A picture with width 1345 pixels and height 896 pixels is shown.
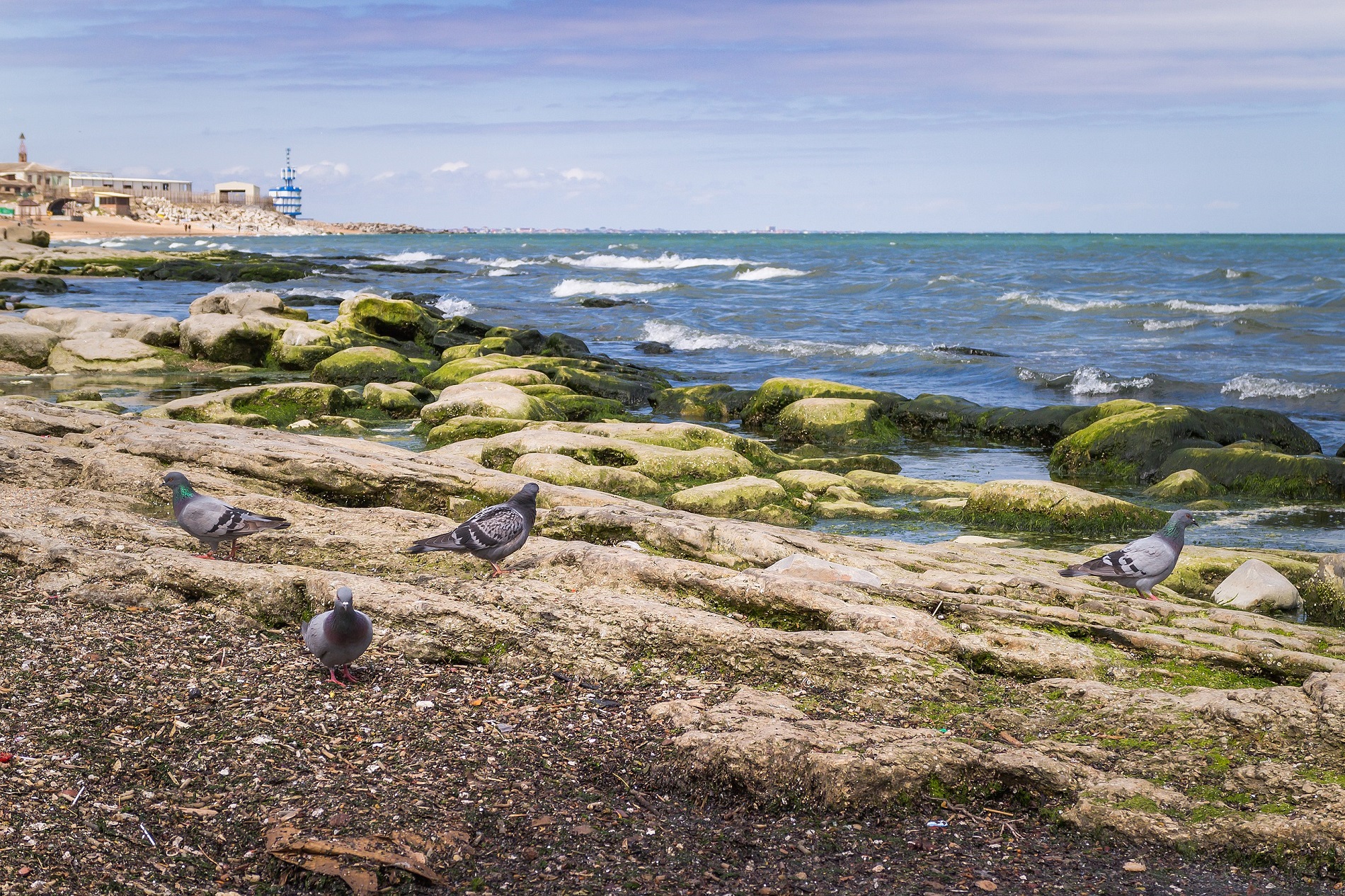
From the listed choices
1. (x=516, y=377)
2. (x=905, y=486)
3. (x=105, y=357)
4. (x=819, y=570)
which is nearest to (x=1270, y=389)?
(x=905, y=486)

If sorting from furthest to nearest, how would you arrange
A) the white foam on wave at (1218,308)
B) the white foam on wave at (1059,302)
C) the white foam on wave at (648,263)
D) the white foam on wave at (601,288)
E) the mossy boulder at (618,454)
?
the white foam on wave at (648,263) → the white foam on wave at (601,288) → the white foam on wave at (1059,302) → the white foam on wave at (1218,308) → the mossy boulder at (618,454)

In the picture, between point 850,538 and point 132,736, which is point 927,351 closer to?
point 850,538

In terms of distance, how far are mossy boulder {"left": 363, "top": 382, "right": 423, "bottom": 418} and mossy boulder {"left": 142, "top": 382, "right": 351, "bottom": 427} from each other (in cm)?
48

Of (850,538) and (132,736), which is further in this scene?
(850,538)

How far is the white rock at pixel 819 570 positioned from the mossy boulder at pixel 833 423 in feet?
35.3

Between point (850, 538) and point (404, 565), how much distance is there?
444 centimetres

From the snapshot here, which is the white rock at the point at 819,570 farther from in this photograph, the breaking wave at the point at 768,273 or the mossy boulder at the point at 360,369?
the breaking wave at the point at 768,273

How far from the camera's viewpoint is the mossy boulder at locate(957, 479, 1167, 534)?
42.4 ft

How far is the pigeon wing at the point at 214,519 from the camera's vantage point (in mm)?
7453

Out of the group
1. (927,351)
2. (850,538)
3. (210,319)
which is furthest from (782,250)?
(850,538)

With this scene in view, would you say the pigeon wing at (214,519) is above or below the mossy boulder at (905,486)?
above

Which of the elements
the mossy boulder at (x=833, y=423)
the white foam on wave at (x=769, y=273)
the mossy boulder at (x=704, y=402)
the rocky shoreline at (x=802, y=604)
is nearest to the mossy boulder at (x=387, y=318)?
the mossy boulder at (x=704, y=402)

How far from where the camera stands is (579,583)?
7625 millimetres

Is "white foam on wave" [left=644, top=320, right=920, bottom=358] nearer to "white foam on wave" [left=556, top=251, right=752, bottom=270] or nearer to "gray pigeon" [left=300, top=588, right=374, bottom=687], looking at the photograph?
"gray pigeon" [left=300, top=588, right=374, bottom=687]
